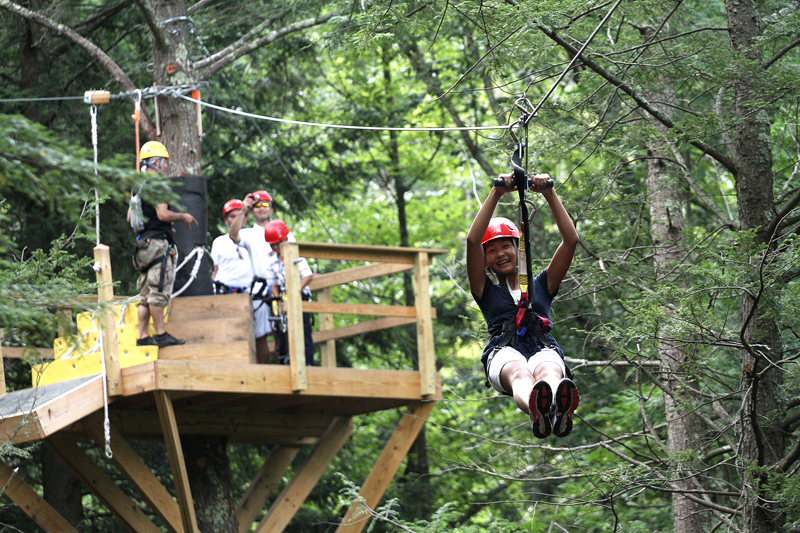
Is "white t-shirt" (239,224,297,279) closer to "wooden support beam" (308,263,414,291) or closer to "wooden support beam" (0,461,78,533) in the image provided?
"wooden support beam" (308,263,414,291)

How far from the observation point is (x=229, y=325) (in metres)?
8.48

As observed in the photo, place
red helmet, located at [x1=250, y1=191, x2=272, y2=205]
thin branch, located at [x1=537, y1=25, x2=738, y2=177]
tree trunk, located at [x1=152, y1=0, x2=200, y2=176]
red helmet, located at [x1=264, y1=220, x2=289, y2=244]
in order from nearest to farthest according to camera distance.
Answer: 1. thin branch, located at [x1=537, y1=25, x2=738, y2=177]
2. red helmet, located at [x1=264, y1=220, x2=289, y2=244]
3. red helmet, located at [x1=250, y1=191, x2=272, y2=205]
4. tree trunk, located at [x1=152, y1=0, x2=200, y2=176]

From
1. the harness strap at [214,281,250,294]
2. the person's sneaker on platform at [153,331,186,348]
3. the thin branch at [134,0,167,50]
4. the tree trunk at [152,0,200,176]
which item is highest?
the thin branch at [134,0,167,50]

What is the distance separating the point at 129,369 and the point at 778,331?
5.14 metres

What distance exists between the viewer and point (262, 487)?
35.3 ft

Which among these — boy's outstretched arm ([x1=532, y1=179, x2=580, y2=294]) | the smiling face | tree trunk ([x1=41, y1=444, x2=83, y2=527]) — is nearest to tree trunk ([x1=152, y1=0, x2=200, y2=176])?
tree trunk ([x1=41, y1=444, x2=83, y2=527])

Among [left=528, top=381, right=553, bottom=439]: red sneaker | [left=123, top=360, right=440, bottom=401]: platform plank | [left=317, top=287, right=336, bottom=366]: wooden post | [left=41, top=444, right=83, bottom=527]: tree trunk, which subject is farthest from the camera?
[left=41, top=444, right=83, bottom=527]: tree trunk

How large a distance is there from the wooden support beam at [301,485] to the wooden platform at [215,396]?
0.01 metres

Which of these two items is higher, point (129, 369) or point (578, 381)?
point (129, 369)

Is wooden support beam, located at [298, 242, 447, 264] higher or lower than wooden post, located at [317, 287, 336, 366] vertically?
higher

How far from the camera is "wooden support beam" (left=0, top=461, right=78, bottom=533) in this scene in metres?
8.85

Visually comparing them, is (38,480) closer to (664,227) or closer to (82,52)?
(82,52)

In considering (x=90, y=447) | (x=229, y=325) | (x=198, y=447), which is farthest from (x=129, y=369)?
(x=90, y=447)

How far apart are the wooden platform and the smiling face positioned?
2.65 m
